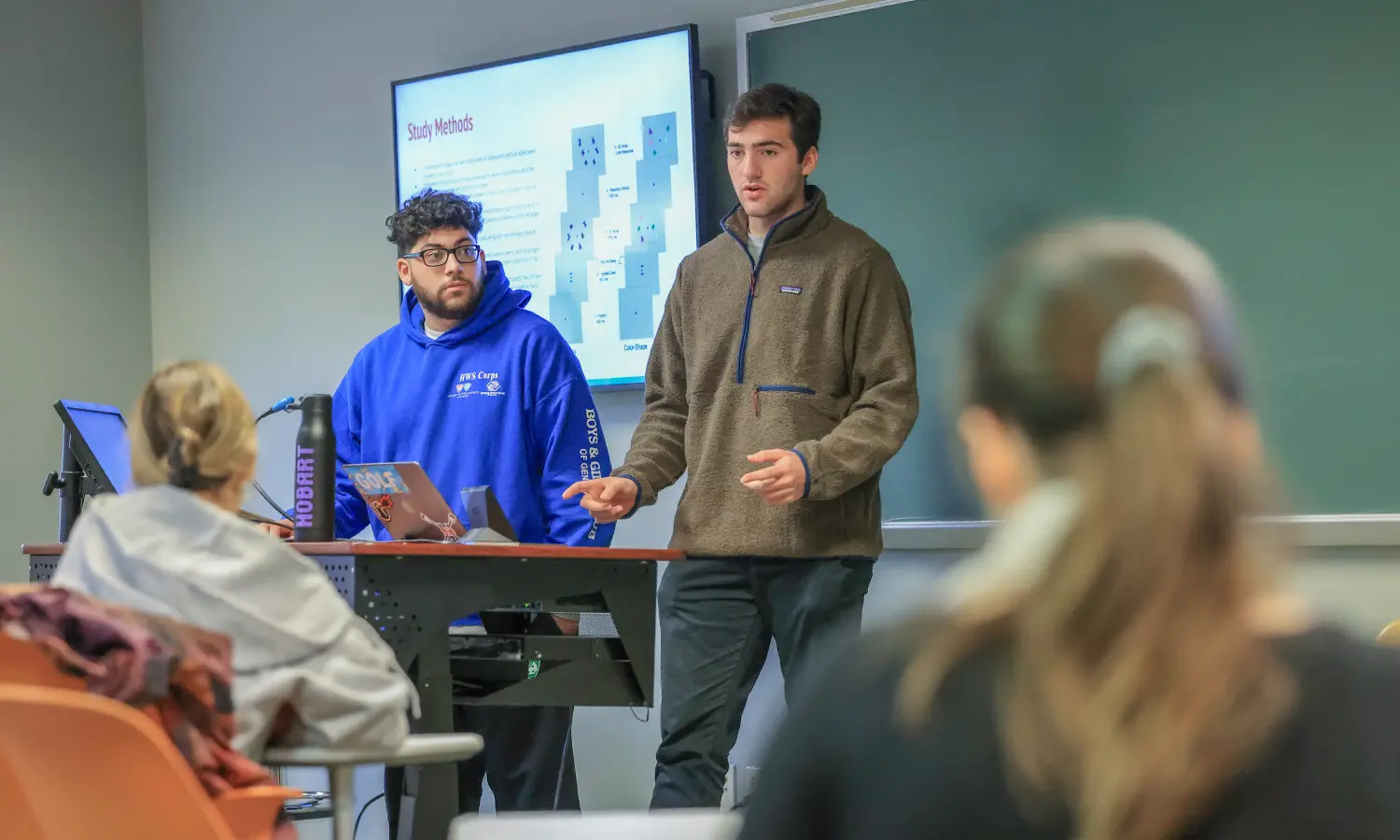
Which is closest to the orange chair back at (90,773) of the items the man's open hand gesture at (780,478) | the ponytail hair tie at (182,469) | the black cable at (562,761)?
the ponytail hair tie at (182,469)

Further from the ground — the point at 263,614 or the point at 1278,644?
the point at 1278,644

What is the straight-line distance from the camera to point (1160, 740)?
60 centimetres

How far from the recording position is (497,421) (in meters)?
3.10

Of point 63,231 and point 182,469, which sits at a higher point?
point 63,231

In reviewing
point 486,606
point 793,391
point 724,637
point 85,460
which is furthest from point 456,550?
point 85,460

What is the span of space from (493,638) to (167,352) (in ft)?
11.2

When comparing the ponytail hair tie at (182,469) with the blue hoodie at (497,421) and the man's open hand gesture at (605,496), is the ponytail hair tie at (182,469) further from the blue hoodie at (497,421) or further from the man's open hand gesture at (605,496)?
the blue hoodie at (497,421)

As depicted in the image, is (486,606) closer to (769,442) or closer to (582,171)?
(769,442)

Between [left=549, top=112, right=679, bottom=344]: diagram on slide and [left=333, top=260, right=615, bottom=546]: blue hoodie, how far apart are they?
92 cm

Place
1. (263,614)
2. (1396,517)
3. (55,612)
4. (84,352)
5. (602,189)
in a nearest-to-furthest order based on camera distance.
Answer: (55,612) → (263,614) → (1396,517) → (602,189) → (84,352)

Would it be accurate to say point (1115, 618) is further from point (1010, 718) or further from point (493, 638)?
point (493, 638)

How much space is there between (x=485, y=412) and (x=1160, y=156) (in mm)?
1859

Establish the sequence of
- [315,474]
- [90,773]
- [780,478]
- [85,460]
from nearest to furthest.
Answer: [90,773] → [315,474] → [780,478] → [85,460]

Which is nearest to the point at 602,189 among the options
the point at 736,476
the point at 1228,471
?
the point at 736,476
